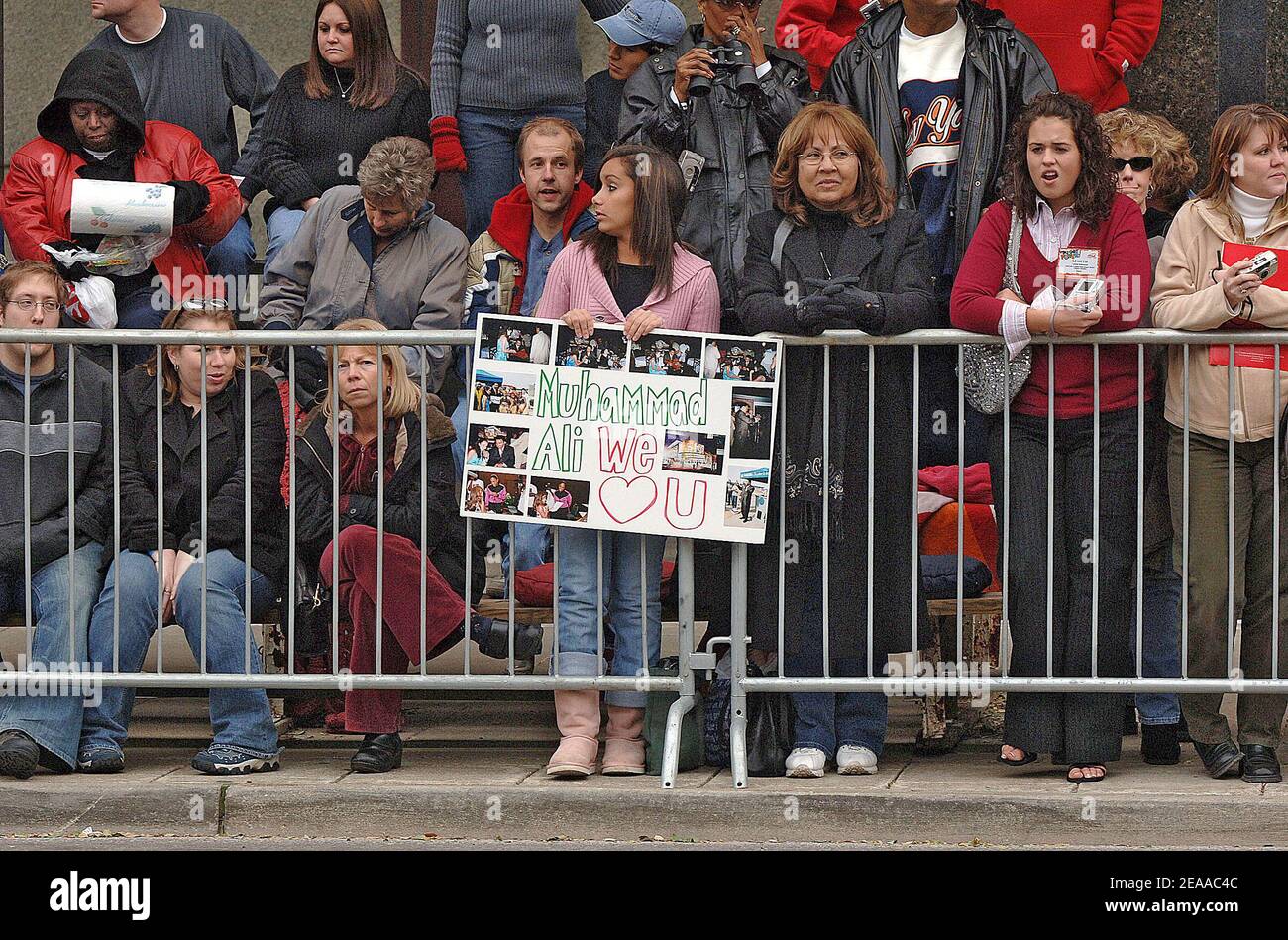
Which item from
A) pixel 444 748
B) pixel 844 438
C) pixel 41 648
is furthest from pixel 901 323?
pixel 41 648

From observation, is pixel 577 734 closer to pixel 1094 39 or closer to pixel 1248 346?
pixel 1248 346

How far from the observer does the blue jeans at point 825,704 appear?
668 centimetres

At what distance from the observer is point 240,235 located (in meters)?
8.56

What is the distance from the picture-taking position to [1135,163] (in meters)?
7.36

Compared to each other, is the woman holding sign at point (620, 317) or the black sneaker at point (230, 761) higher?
the woman holding sign at point (620, 317)

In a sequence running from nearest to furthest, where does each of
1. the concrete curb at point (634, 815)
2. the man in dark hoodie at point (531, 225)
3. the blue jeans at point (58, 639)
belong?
the concrete curb at point (634, 815)
the blue jeans at point (58, 639)
the man in dark hoodie at point (531, 225)

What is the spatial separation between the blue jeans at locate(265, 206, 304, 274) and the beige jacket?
369cm

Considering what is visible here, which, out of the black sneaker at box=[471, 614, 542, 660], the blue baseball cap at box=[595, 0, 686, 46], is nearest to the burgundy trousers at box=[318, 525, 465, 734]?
the black sneaker at box=[471, 614, 542, 660]

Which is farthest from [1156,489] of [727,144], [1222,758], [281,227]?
[281,227]

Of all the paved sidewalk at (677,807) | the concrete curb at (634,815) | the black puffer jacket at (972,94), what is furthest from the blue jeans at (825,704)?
the black puffer jacket at (972,94)

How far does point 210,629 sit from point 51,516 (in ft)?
2.36

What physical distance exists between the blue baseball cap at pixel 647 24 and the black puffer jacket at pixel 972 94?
0.84 metres

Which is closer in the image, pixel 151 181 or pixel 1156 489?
pixel 1156 489

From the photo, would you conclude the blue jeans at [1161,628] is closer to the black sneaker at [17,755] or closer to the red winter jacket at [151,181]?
the black sneaker at [17,755]
